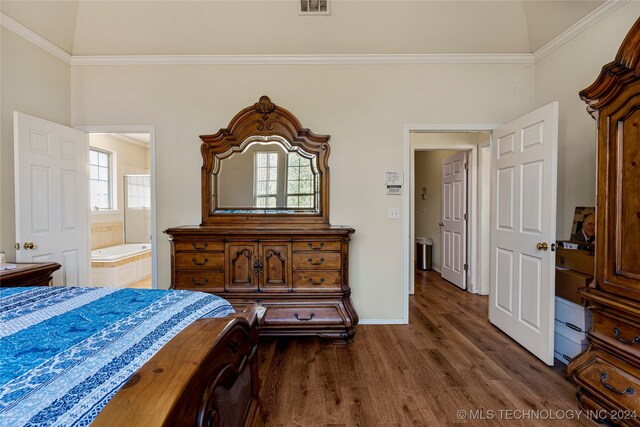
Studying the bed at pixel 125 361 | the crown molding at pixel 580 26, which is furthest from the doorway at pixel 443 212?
the bed at pixel 125 361

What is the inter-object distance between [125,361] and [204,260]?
1919 millimetres

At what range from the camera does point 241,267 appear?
268cm

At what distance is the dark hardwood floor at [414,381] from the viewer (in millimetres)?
1776

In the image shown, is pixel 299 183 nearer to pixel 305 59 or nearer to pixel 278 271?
pixel 278 271

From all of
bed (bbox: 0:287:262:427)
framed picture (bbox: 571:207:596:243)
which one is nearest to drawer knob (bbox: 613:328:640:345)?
framed picture (bbox: 571:207:596:243)

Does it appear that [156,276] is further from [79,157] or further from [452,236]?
[452,236]

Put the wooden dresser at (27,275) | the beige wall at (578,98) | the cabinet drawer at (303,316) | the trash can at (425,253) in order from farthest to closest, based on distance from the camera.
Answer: the trash can at (425,253) → the cabinet drawer at (303,316) → the beige wall at (578,98) → the wooden dresser at (27,275)

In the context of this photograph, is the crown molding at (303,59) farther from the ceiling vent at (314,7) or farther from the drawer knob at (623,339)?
the drawer knob at (623,339)

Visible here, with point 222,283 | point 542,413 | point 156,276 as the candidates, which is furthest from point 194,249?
point 542,413

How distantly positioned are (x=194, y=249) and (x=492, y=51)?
347 cm

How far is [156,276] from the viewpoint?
3.14 metres

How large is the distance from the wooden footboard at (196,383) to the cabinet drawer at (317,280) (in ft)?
4.33

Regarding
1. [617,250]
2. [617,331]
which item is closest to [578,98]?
[617,250]

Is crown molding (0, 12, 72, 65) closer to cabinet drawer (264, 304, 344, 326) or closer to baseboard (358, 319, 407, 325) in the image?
cabinet drawer (264, 304, 344, 326)
